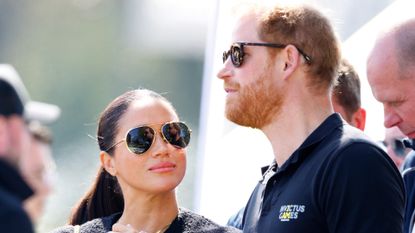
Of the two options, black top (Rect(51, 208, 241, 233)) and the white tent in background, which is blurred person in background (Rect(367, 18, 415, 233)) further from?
the white tent in background

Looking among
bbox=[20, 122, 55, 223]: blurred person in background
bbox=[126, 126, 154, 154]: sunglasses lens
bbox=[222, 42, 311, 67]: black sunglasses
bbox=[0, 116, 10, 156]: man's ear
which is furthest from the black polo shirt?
bbox=[0, 116, 10, 156]: man's ear

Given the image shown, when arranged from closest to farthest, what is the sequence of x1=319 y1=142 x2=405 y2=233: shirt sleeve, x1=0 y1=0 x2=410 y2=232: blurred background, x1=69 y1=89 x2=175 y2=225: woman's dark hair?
x1=319 y1=142 x2=405 y2=233: shirt sleeve, x1=69 y1=89 x2=175 y2=225: woman's dark hair, x1=0 y1=0 x2=410 y2=232: blurred background

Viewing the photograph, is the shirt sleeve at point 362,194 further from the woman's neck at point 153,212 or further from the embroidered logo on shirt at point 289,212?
the woman's neck at point 153,212

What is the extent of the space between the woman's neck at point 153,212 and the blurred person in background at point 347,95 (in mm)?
730

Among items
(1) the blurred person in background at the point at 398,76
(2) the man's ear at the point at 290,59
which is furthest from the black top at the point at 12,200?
(1) the blurred person in background at the point at 398,76

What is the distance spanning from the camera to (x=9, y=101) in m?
1.49

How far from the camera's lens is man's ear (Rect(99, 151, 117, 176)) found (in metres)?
3.09

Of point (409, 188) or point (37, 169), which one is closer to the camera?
point (37, 169)

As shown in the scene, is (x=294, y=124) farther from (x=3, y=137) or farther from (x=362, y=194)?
(x=3, y=137)

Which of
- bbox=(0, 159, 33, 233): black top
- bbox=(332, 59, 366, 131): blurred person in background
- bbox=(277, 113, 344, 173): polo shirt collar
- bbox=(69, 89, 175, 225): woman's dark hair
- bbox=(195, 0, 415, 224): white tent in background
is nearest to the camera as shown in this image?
bbox=(0, 159, 33, 233): black top

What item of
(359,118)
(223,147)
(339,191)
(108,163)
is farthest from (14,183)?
(223,147)

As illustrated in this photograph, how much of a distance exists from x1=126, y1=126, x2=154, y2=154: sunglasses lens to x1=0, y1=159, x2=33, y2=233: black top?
1.47m

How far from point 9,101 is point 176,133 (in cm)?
150

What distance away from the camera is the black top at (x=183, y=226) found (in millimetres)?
2916
